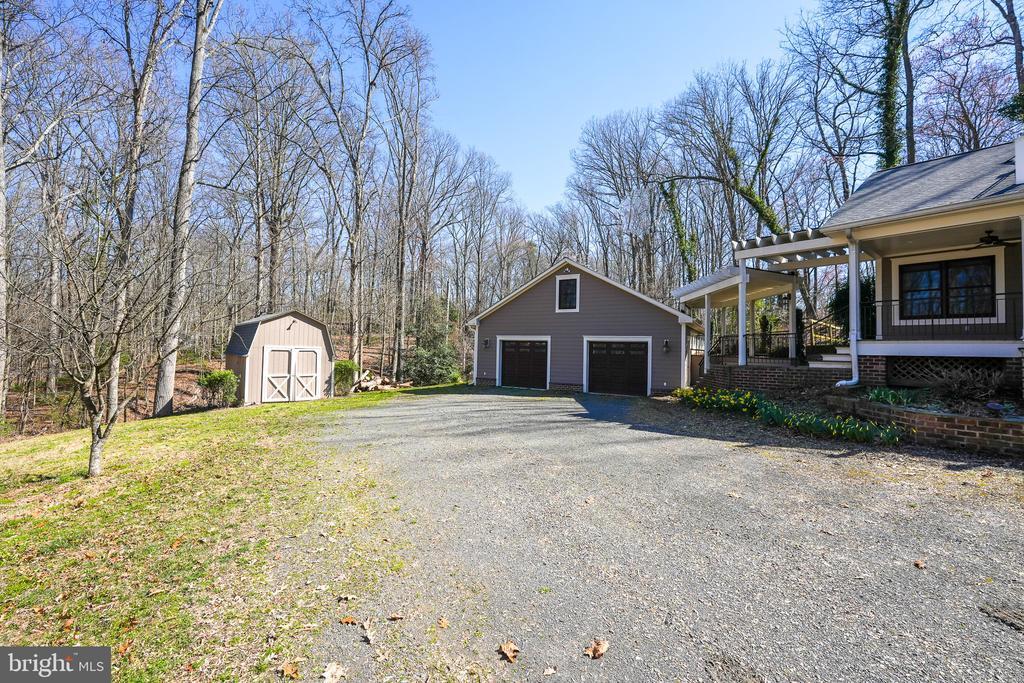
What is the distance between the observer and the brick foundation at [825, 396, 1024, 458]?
5562 mm

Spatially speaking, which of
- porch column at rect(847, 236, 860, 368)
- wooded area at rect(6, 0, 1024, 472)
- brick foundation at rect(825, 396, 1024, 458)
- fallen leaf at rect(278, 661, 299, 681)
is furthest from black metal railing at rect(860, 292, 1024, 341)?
fallen leaf at rect(278, 661, 299, 681)

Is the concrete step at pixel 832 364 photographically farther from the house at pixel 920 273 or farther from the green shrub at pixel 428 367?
the green shrub at pixel 428 367

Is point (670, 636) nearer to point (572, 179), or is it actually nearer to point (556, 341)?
point (556, 341)

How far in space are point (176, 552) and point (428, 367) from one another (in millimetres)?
15143

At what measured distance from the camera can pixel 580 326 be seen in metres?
15.7

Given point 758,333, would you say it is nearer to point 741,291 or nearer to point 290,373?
point 741,291

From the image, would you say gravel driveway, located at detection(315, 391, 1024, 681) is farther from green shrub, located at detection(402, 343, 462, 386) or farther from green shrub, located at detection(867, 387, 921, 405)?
green shrub, located at detection(402, 343, 462, 386)

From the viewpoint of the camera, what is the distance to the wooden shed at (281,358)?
41.7 feet

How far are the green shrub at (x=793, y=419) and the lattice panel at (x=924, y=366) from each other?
205 cm

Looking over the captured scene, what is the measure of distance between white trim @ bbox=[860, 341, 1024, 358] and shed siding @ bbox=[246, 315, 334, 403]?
14132 millimetres

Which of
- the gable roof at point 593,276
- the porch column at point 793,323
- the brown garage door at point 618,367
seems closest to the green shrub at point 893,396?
the porch column at point 793,323

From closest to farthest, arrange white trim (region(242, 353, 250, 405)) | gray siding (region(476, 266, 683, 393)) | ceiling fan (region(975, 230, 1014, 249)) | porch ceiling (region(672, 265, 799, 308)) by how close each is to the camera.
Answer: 1. ceiling fan (region(975, 230, 1014, 249))
2. porch ceiling (region(672, 265, 799, 308))
3. white trim (region(242, 353, 250, 405))
4. gray siding (region(476, 266, 683, 393))

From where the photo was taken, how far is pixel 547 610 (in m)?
2.67

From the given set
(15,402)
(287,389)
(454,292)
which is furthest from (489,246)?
(15,402)
